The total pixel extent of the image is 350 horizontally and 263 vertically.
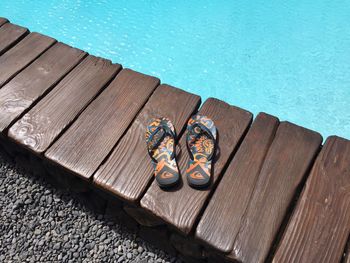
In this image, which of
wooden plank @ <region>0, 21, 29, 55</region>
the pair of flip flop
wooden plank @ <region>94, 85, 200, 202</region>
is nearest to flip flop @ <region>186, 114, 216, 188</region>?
the pair of flip flop

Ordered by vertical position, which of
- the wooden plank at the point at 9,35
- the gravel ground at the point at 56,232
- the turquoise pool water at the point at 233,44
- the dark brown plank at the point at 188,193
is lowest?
the gravel ground at the point at 56,232

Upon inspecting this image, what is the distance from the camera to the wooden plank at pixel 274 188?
161 cm

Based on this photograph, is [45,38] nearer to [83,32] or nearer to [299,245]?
[83,32]

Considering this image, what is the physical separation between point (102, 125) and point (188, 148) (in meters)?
0.59

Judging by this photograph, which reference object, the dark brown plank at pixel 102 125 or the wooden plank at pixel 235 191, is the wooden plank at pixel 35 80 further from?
the wooden plank at pixel 235 191

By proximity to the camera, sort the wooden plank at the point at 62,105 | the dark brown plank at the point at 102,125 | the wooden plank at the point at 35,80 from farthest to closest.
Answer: the wooden plank at the point at 35,80 → the wooden plank at the point at 62,105 → the dark brown plank at the point at 102,125

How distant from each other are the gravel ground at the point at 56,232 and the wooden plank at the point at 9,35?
1.10 m

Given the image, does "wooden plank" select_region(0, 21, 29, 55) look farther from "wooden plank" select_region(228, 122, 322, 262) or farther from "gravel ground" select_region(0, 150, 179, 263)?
"wooden plank" select_region(228, 122, 322, 262)

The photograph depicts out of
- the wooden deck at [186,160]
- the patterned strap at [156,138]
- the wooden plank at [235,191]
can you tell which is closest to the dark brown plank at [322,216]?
the wooden deck at [186,160]

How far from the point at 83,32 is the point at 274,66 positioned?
2315mm

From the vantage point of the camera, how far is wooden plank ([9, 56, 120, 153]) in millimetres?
2096

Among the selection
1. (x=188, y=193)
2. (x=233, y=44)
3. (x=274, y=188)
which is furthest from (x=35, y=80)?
(x=233, y=44)

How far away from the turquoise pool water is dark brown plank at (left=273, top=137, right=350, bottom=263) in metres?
1.35

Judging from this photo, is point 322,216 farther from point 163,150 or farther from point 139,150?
point 139,150
